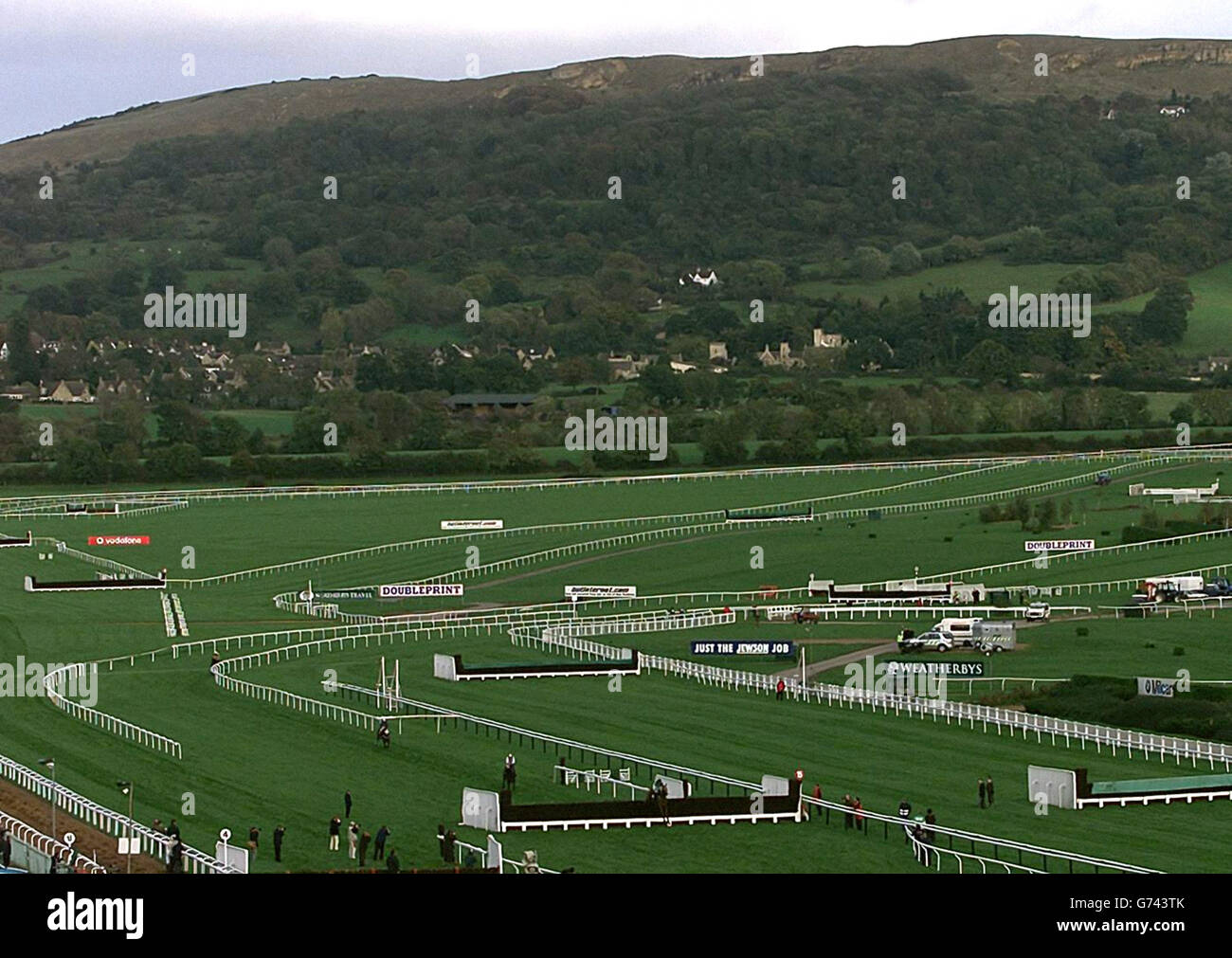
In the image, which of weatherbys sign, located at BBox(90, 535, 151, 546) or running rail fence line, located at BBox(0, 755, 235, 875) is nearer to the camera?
running rail fence line, located at BBox(0, 755, 235, 875)

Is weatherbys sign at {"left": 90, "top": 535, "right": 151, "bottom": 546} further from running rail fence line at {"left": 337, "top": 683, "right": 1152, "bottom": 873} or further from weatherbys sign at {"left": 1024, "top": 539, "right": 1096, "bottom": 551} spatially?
running rail fence line at {"left": 337, "top": 683, "right": 1152, "bottom": 873}

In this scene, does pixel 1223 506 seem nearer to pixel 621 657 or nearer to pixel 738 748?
pixel 621 657

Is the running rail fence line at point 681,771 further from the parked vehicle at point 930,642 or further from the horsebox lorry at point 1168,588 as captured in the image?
the horsebox lorry at point 1168,588

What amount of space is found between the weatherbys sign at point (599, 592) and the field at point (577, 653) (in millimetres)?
438

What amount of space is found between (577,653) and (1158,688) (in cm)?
1870

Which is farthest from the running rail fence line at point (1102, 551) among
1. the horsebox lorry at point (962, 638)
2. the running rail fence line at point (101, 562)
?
the running rail fence line at point (101, 562)

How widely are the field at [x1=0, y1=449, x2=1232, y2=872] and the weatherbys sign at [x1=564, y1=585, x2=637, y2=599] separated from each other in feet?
1.44

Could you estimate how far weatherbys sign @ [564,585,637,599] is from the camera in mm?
87312

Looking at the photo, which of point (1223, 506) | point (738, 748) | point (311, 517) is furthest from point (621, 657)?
point (311, 517)

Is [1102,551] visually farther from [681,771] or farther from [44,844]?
[44,844]

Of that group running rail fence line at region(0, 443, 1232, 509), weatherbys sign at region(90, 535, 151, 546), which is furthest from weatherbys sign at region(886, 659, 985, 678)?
running rail fence line at region(0, 443, 1232, 509)

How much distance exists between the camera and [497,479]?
144125 mm

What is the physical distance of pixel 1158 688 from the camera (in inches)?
2325

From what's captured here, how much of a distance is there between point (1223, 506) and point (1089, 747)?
59.2m
